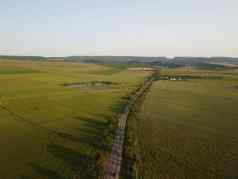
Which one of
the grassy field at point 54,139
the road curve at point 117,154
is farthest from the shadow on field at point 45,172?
the road curve at point 117,154

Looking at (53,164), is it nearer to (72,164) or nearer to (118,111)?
(72,164)

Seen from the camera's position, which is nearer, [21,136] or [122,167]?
[122,167]

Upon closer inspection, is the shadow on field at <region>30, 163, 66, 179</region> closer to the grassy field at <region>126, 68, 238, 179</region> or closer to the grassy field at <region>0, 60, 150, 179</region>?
the grassy field at <region>0, 60, 150, 179</region>

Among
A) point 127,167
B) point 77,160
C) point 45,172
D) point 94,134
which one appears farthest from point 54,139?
point 127,167

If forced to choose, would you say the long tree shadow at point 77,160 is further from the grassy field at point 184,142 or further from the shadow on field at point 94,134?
the grassy field at point 184,142

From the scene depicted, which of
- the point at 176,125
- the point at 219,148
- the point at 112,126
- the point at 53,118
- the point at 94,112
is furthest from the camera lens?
the point at 94,112

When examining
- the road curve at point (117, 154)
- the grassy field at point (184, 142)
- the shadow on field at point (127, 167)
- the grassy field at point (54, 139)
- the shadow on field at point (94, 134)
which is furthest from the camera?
the shadow on field at point (94, 134)

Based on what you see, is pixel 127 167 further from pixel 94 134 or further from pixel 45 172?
pixel 94 134

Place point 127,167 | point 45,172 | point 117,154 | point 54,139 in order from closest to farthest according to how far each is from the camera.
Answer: point 45,172, point 127,167, point 117,154, point 54,139

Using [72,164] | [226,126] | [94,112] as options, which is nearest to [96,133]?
[72,164]

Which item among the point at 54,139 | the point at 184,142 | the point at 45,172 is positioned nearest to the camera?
the point at 45,172

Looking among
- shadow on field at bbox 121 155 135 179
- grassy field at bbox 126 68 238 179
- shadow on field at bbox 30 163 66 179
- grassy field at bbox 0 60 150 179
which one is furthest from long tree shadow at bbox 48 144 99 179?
grassy field at bbox 126 68 238 179
